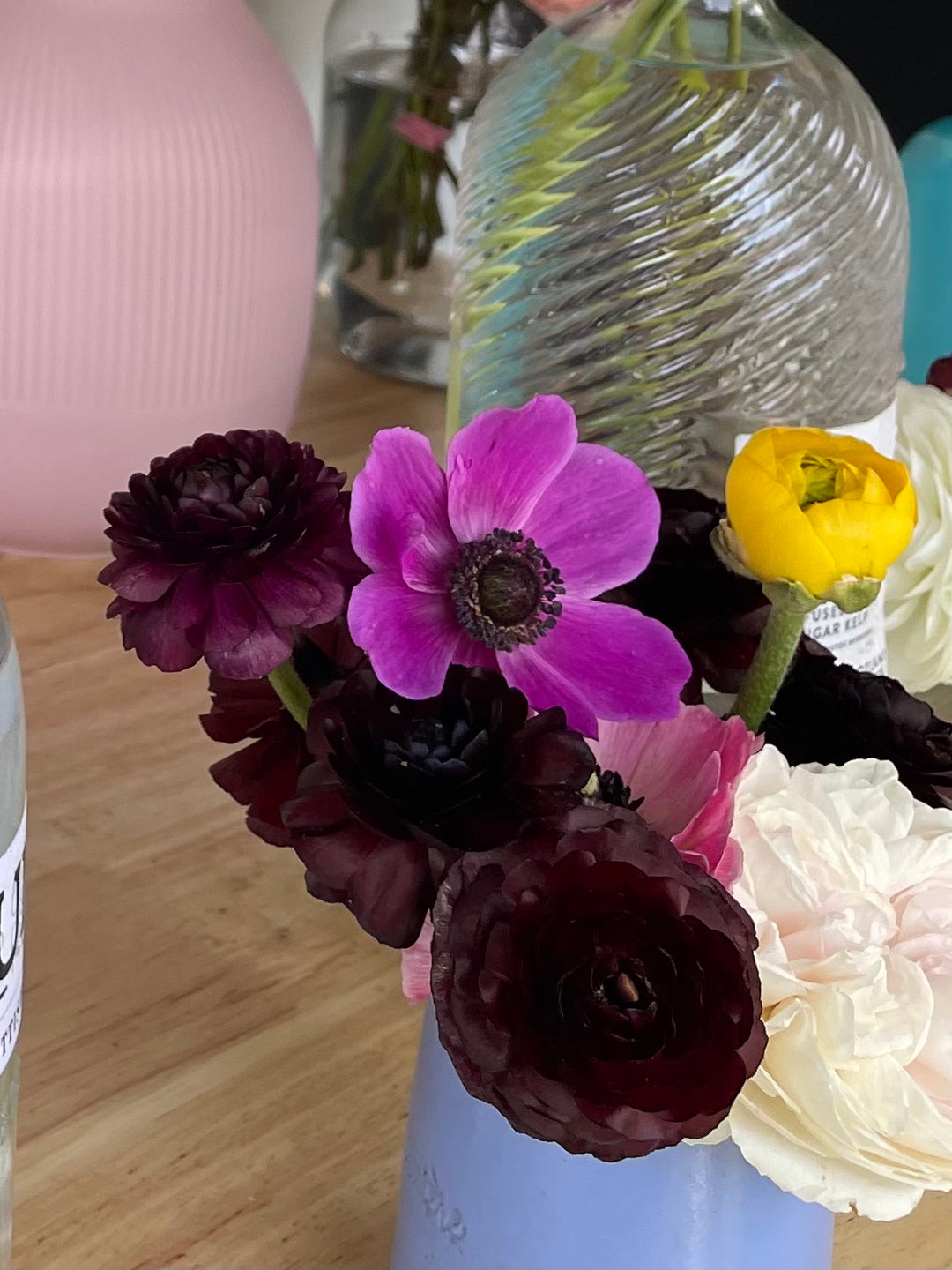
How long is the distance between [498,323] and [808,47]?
0.12 m

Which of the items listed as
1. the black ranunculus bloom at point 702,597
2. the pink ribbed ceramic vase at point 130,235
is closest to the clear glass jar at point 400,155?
the pink ribbed ceramic vase at point 130,235

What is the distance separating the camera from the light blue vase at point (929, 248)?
27.4 inches

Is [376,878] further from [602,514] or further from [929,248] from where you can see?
[929,248]

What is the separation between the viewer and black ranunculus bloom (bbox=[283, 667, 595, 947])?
0.77 feet

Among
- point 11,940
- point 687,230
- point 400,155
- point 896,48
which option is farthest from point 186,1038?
point 896,48

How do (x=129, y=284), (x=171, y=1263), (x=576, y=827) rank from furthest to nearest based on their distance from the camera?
(x=129, y=284) < (x=171, y=1263) < (x=576, y=827)

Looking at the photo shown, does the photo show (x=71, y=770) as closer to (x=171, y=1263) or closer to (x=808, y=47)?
(x=171, y=1263)

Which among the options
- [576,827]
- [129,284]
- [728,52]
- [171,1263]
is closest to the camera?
[576,827]

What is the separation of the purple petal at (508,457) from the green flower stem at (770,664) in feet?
0.15

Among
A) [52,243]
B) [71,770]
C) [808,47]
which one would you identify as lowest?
[71,770]

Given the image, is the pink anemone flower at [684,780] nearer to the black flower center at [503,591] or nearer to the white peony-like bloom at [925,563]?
the black flower center at [503,591]

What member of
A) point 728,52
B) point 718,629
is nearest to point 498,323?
point 728,52

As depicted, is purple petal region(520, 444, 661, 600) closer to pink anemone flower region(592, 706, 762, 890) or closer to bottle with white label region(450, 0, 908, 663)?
pink anemone flower region(592, 706, 762, 890)

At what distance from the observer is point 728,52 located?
0.44 metres
